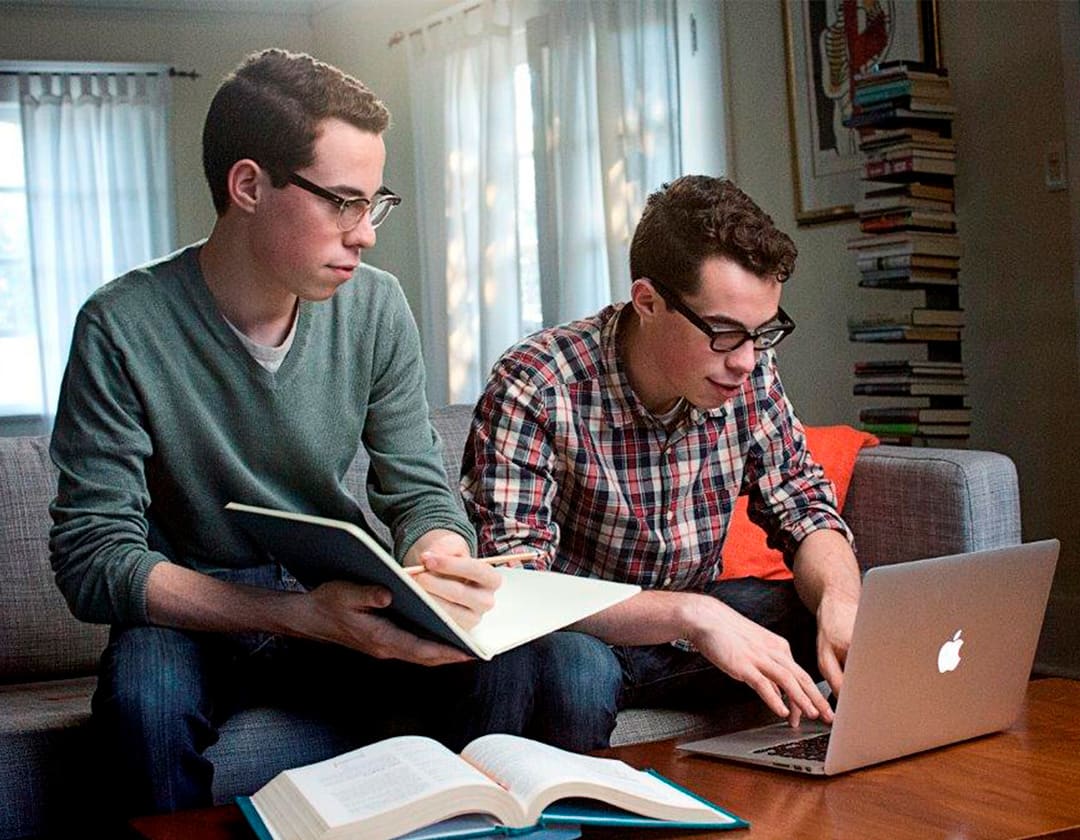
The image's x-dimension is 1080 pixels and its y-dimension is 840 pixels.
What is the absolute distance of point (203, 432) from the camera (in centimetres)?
185

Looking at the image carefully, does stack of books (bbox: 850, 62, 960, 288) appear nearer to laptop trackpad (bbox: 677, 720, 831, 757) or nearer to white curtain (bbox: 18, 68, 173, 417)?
laptop trackpad (bbox: 677, 720, 831, 757)

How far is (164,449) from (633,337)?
2.06 ft

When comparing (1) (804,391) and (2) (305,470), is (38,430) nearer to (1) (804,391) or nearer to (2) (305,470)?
(1) (804,391)

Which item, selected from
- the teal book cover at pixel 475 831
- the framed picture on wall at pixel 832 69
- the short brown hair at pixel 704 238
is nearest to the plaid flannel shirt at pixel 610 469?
the short brown hair at pixel 704 238

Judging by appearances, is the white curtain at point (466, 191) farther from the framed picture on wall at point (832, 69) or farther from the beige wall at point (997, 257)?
the framed picture on wall at point (832, 69)

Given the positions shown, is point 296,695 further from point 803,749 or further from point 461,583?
point 803,749

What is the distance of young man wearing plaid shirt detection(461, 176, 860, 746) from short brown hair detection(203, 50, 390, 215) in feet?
1.34

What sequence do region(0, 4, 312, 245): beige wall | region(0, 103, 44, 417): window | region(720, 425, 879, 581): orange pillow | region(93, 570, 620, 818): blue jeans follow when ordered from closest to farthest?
1. region(93, 570, 620, 818): blue jeans
2. region(720, 425, 879, 581): orange pillow
3. region(0, 103, 44, 417): window
4. region(0, 4, 312, 245): beige wall

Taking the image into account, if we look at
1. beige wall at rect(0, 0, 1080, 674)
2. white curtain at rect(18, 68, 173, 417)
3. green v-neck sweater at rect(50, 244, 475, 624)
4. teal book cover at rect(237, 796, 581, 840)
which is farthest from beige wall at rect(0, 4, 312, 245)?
teal book cover at rect(237, 796, 581, 840)

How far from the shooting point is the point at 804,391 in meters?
4.65

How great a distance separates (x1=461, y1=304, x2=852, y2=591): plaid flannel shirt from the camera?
6.43ft

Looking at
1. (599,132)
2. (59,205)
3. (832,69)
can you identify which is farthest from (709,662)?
(59,205)

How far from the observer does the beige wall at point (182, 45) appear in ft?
23.4

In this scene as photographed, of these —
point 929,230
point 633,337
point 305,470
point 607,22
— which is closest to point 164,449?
point 305,470
